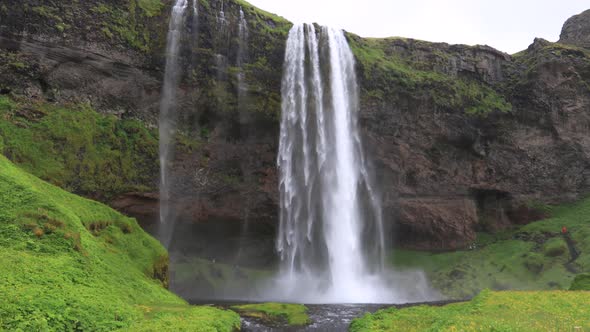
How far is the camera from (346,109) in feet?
155

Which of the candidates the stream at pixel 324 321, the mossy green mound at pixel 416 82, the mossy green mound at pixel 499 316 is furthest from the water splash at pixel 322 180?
the mossy green mound at pixel 499 316

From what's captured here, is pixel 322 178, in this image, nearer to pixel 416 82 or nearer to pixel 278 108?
pixel 278 108

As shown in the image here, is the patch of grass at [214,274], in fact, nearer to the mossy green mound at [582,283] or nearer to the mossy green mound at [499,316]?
the mossy green mound at [499,316]

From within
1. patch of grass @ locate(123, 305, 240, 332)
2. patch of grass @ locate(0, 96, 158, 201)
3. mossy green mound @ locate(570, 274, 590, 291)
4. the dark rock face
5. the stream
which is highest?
the dark rock face

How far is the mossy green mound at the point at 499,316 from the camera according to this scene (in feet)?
45.9

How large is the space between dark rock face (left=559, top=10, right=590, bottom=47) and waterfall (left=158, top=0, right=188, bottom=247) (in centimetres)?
6209

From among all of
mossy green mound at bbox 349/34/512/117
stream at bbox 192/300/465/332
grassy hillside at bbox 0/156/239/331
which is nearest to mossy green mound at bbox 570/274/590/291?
stream at bbox 192/300/465/332

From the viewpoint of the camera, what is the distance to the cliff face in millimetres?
38094

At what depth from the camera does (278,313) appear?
2303cm

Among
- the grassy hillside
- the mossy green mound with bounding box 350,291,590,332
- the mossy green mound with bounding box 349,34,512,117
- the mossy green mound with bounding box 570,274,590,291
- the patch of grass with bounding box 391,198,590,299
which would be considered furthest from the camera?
the mossy green mound with bounding box 349,34,512,117

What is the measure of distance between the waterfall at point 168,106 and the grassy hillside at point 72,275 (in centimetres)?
1683

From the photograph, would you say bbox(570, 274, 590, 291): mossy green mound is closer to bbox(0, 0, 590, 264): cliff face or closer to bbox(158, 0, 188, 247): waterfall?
bbox(0, 0, 590, 264): cliff face

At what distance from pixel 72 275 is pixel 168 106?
28.7m

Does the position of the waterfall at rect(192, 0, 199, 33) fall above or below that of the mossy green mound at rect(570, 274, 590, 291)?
above
